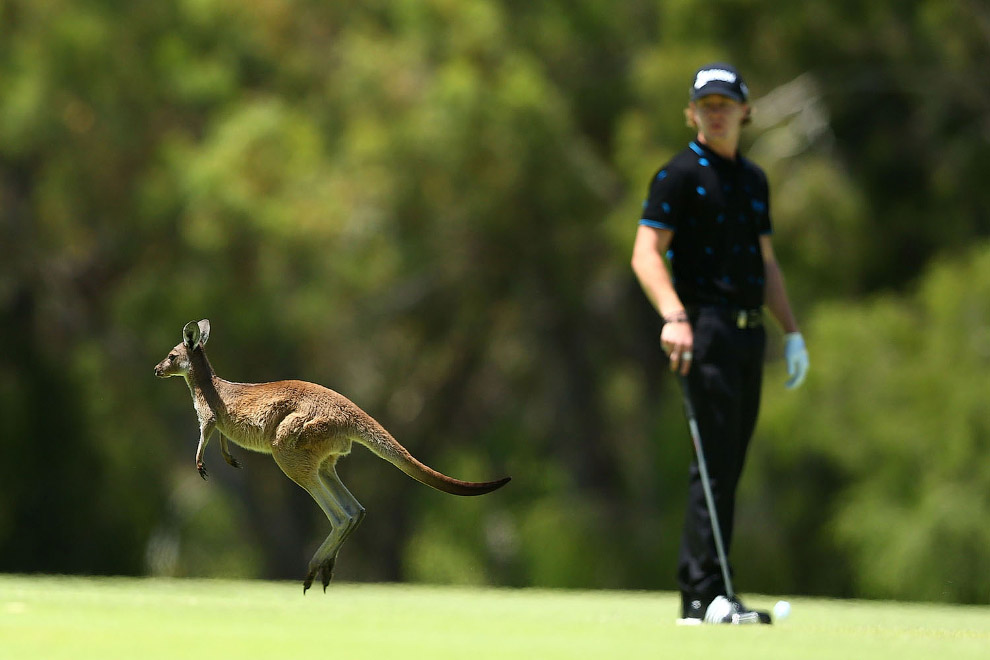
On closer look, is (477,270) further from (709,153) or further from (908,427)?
(709,153)

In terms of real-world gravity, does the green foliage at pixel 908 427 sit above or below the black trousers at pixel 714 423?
below

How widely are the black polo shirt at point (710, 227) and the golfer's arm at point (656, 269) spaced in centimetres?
4

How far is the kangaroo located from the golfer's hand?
122 inches

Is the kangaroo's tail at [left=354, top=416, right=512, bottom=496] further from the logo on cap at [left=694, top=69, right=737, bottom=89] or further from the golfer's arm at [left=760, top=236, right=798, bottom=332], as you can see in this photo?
the golfer's arm at [left=760, top=236, right=798, bottom=332]

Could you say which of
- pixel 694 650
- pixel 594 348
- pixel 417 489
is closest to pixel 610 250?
pixel 594 348

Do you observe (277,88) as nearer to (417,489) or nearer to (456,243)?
(456,243)

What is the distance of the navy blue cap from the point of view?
5.95 m

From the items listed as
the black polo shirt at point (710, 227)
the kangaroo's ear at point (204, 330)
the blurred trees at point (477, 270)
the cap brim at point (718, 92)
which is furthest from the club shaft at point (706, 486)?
the blurred trees at point (477, 270)

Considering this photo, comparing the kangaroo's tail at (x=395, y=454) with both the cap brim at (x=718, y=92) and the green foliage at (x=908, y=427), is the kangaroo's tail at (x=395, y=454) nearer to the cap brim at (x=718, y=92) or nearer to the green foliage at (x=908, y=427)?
the cap brim at (x=718, y=92)

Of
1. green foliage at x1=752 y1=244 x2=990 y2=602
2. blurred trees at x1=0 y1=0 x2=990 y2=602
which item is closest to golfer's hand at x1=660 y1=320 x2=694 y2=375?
blurred trees at x1=0 y1=0 x2=990 y2=602

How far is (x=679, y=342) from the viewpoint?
19.3 ft

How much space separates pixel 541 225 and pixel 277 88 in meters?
4.04

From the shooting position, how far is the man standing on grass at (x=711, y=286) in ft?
20.2

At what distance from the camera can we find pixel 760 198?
6367 millimetres
